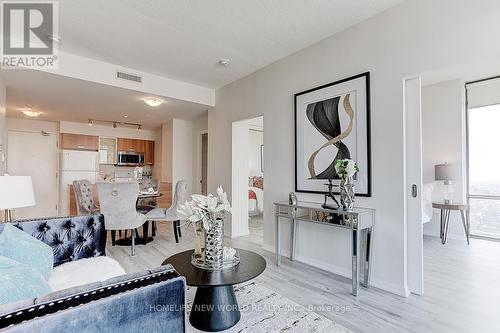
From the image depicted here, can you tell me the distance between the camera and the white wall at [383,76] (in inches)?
88.3

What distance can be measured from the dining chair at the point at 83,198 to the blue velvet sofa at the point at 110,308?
397 centimetres

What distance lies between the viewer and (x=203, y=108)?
214 inches

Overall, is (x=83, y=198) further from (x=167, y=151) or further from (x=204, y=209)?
(x=204, y=209)

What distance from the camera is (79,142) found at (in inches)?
266

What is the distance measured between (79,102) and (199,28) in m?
3.30

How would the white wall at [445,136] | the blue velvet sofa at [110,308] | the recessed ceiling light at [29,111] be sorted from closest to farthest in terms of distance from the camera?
the blue velvet sofa at [110,308] < the white wall at [445,136] < the recessed ceiling light at [29,111]

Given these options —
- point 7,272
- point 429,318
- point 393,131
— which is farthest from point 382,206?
point 7,272

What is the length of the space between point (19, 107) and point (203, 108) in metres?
3.83

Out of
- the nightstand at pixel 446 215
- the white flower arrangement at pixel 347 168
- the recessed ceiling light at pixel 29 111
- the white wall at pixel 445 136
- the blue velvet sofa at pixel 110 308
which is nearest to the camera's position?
the blue velvet sofa at pixel 110 308

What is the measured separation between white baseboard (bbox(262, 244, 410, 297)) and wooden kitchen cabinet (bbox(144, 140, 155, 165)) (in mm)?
5145

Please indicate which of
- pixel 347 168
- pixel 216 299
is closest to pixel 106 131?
pixel 216 299

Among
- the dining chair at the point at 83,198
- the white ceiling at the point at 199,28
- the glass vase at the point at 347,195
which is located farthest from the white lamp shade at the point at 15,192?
the glass vase at the point at 347,195

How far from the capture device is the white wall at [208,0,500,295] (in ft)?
7.36

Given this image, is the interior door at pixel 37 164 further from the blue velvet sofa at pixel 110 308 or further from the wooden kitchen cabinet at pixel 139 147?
the blue velvet sofa at pixel 110 308
